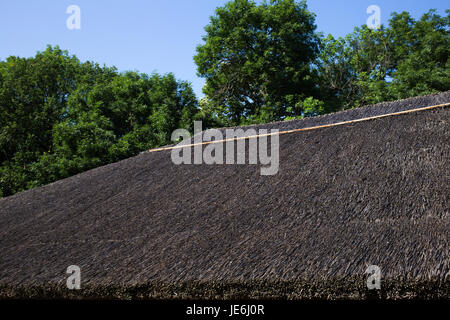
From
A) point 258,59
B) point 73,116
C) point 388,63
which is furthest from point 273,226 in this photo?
point 388,63

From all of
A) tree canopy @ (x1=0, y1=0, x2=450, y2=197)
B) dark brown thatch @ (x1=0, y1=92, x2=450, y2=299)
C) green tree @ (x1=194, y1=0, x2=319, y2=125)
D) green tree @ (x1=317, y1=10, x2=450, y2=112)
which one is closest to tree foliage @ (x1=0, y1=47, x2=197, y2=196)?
tree canopy @ (x1=0, y1=0, x2=450, y2=197)

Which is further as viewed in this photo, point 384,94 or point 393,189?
point 384,94

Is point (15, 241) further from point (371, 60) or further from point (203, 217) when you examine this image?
point (371, 60)

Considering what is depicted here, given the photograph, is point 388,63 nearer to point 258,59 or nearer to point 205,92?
point 258,59

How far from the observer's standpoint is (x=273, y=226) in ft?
9.96

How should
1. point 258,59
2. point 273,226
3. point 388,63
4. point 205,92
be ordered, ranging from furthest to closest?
point 388,63 < point 205,92 < point 258,59 < point 273,226

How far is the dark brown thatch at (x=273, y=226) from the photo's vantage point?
7.69ft

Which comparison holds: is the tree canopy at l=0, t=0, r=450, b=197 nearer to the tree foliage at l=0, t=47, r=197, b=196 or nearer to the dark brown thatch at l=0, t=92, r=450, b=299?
the tree foliage at l=0, t=47, r=197, b=196

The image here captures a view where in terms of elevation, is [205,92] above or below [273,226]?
above

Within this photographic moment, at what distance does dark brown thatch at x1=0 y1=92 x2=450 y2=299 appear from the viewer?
2.34 meters
